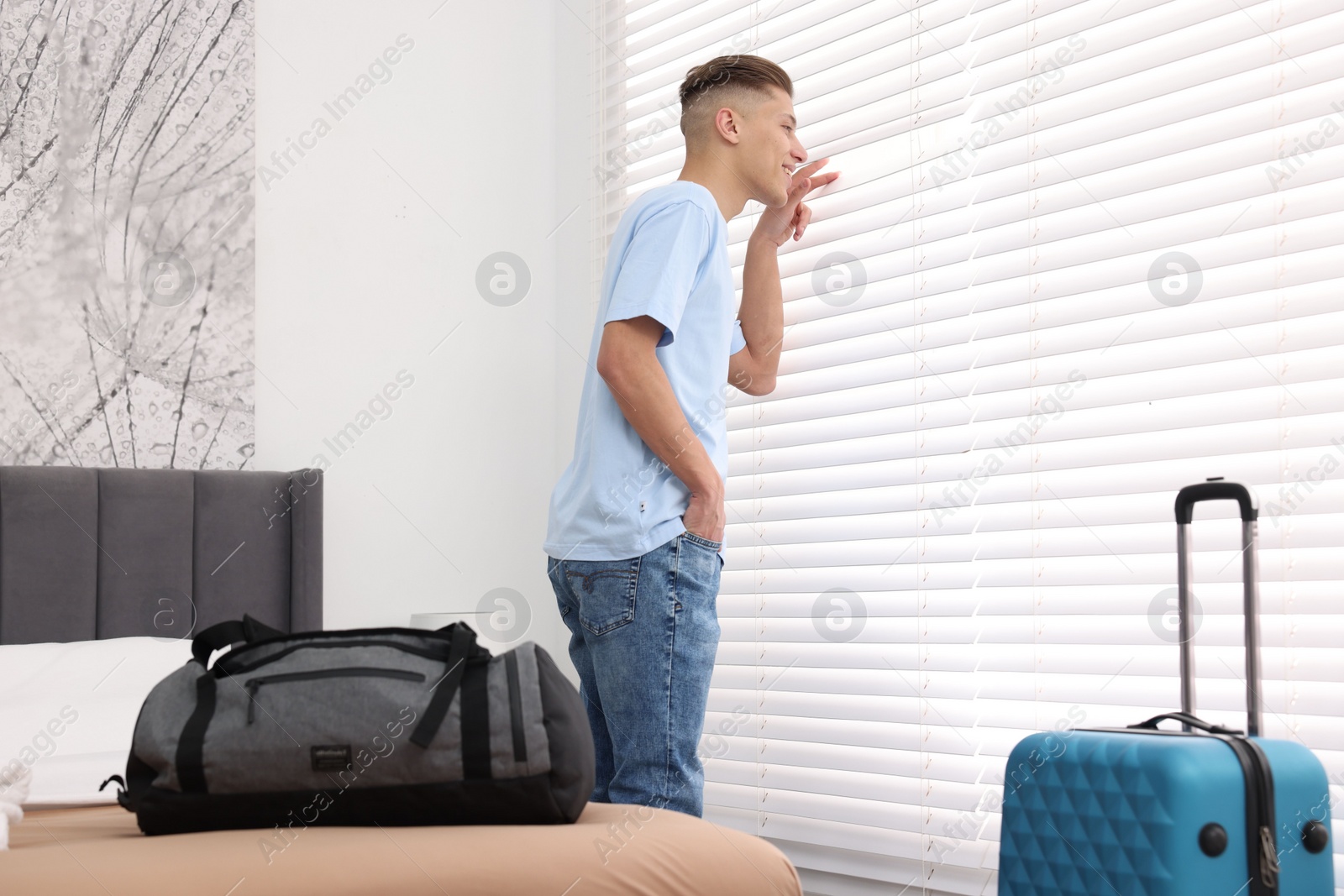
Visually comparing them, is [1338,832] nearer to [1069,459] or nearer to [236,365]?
[1069,459]

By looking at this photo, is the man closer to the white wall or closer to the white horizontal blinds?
the white horizontal blinds

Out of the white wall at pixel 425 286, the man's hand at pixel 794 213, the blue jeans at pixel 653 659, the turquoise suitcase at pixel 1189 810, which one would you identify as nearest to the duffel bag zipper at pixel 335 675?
the blue jeans at pixel 653 659

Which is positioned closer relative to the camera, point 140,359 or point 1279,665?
point 1279,665

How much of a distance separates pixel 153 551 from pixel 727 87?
5.73ft

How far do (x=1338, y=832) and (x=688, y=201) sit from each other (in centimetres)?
147

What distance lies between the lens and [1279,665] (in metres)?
1.76

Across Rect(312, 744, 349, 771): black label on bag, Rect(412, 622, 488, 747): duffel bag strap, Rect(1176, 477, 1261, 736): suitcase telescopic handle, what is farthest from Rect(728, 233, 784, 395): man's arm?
Rect(312, 744, 349, 771): black label on bag

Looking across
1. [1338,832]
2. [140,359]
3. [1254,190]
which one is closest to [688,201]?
[1254,190]

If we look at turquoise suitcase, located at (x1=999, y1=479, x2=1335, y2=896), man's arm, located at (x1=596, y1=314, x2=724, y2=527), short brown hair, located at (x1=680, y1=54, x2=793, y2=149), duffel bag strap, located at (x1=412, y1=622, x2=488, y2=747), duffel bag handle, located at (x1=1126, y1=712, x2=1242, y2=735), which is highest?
short brown hair, located at (x1=680, y1=54, x2=793, y2=149)

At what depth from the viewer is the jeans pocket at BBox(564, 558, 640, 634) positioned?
1.79m

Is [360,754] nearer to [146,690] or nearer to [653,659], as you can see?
[653,659]

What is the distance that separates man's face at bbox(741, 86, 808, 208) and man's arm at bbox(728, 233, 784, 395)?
0.27m

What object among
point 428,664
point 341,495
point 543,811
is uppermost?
point 341,495

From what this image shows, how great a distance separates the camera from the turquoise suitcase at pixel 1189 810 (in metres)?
1.37
